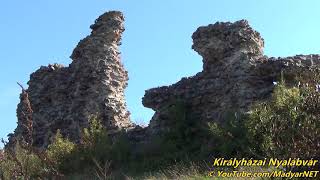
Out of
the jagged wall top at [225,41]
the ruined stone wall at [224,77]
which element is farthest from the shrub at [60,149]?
the jagged wall top at [225,41]

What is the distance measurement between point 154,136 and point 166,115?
2.15 ft

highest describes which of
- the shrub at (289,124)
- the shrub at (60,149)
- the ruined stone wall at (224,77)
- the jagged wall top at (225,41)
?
the jagged wall top at (225,41)

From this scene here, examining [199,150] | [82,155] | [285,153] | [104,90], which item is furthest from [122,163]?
[285,153]

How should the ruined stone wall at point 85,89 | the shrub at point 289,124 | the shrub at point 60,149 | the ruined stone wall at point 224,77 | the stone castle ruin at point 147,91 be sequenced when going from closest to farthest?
the shrub at point 289,124 → the ruined stone wall at point 224,77 → the stone castle ruin at point 147,91 → the shrub at point 60,149 → the ruined stone wall at point 85,89

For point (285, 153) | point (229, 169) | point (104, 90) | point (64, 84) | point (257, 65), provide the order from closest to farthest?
point (285, 153) < point (229, 169) < point (257, 65) < point (104, 90) < point (64, 84)

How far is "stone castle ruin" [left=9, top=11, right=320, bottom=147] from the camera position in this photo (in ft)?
44.9

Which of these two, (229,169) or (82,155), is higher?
(82,155)

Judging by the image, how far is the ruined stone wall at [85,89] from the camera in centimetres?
1655

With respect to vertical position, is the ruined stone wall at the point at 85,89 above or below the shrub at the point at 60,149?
above

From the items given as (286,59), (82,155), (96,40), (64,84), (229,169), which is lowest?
(229,169)

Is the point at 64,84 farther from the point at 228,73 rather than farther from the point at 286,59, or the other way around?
the point at 286,59

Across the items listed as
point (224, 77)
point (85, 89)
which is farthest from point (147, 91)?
point (224, 77)

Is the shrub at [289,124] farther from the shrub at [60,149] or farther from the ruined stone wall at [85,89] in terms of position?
the ruined stone wall at [85,89]

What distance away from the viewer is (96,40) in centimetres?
1772
